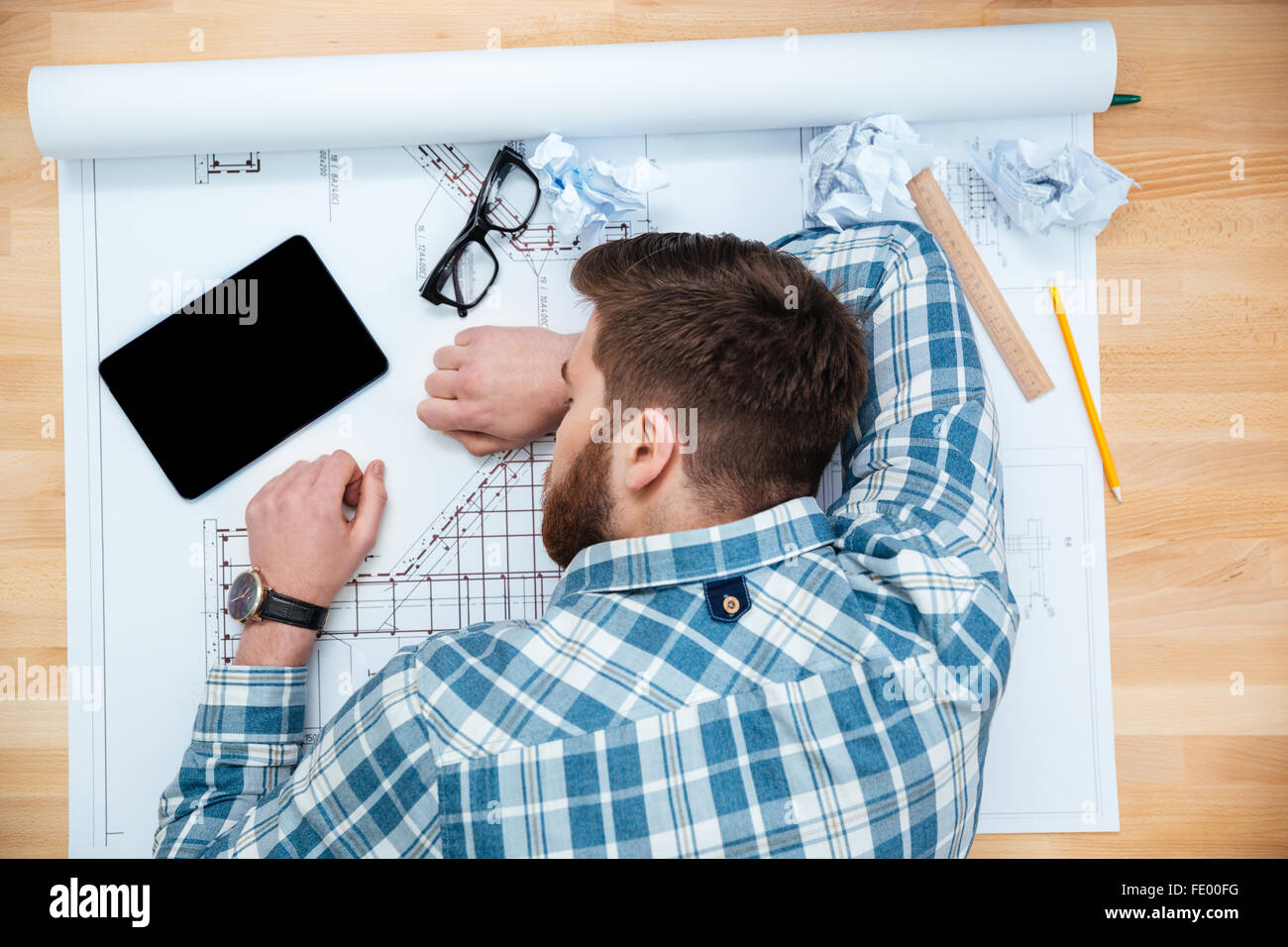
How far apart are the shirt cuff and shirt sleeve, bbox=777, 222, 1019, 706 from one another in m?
0.59

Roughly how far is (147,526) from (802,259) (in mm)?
800

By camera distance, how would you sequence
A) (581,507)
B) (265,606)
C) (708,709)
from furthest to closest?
(265,606)
(581,507)
(708,709)

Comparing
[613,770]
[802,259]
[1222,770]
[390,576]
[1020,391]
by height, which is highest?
[802,259]

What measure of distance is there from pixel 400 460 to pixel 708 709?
0.49 m

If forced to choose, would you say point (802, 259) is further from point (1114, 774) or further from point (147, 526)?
point (147, 526)

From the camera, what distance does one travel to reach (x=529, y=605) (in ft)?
3.02

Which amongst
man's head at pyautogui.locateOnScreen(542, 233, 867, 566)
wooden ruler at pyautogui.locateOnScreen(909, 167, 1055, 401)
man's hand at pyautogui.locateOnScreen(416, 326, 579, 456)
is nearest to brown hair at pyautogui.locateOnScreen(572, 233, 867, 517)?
man's head at pyautogui.locateOnScreen(542, 233, 867, 566)

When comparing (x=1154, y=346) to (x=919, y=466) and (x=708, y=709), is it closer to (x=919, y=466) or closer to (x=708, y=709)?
(x=919, y=466)

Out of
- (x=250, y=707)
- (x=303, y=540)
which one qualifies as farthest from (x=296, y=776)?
(x=303, y=540)

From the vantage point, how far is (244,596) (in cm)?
87

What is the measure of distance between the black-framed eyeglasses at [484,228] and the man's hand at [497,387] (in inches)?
2.0
